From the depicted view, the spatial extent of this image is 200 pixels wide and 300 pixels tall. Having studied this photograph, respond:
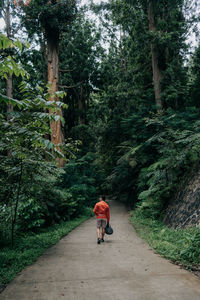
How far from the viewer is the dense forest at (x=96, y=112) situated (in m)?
6.27

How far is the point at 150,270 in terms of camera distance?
15.9 feet

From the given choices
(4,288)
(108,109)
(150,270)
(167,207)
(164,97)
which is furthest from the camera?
(108,109)

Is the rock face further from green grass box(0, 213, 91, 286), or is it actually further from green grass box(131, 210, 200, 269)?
green grass box(0, 213, 91, 286)

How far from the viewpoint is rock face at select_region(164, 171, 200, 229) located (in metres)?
7.76

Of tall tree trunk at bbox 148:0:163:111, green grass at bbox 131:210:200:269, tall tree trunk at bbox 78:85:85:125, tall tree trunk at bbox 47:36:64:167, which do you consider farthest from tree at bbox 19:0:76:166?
tall tree trunk at bbox 78:85:85:125

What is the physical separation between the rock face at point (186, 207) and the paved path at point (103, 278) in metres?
2.00

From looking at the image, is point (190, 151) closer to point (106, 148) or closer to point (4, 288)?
point (4, 288)

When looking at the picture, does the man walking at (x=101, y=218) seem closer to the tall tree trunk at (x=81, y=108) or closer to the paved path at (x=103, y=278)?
the paved path at (x=103, y=278)

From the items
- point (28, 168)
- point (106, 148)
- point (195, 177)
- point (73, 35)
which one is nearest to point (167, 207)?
point (195, 177)

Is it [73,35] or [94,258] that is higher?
[73,35]

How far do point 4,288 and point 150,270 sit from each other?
2815 millimetres

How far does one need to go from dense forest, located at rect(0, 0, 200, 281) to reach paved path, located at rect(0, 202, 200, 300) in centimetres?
120

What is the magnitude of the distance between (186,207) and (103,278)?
515cm

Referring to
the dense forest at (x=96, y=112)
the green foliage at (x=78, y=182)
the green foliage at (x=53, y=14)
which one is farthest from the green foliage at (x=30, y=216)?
the green foliage at (x=53, y=14)
